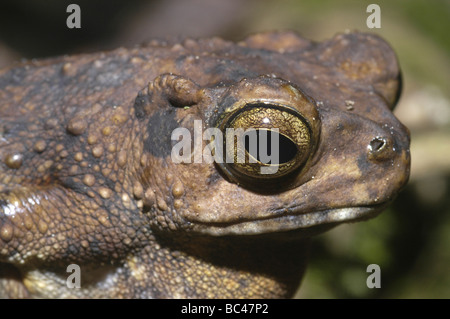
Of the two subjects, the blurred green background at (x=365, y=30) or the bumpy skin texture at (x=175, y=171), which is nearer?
the bumpy skin texture at (x=175, y=171)

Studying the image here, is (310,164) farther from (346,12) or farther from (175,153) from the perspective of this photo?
(346,12)

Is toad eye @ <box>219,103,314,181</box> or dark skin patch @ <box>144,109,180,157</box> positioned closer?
toad eye @ <box>219,103,314,181</box>

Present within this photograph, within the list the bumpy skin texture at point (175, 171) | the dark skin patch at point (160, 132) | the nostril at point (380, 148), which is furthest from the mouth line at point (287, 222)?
the dark skin patch at point (160, 132)

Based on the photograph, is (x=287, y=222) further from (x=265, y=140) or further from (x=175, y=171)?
(x=175, y=171)

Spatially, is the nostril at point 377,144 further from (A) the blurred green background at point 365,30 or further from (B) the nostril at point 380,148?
(A) the blurred green background at point 365,30

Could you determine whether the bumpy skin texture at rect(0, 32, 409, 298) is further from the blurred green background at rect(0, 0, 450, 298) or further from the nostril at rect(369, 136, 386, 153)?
the blurred green background at rect(0, 0, 450, 298)

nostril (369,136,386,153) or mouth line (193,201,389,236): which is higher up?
nostril (369,136,386,153)

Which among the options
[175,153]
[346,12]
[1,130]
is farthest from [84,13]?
[175,153]

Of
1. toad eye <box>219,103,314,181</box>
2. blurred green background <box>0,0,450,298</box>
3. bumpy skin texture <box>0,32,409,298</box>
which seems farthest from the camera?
blurred green background <box>0,0,450,298</box>

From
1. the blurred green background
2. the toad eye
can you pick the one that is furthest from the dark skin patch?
the blurred green background

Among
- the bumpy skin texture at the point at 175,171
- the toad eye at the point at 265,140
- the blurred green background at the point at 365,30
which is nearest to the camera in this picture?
the toad eye at the point at 265,140

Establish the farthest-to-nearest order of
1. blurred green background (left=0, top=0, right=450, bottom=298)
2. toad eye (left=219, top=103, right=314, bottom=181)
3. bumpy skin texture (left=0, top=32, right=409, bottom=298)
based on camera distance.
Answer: blurred green background (left=0, top=0, right=450, bottom=298), bumpy skin texture (left=0, top=32, right=409, bottom=298), toad eye (left=219, top=103, right=314, bottom=181)
